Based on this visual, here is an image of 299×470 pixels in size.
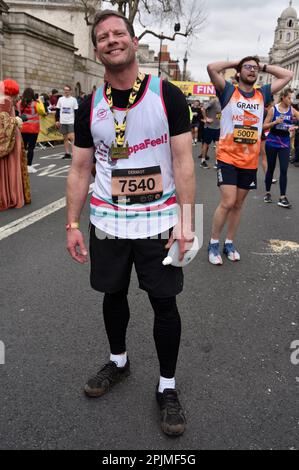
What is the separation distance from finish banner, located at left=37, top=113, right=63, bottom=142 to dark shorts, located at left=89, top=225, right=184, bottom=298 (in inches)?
552

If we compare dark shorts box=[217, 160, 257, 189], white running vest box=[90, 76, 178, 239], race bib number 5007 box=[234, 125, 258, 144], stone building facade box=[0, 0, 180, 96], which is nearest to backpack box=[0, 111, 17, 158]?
dark shorts box=[217, 160, 257, 189]

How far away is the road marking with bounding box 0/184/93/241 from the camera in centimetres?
529

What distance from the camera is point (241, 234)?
18.3 ft

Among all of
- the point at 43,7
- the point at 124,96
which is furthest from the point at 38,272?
the point at 43,7

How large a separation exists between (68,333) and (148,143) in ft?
5.25

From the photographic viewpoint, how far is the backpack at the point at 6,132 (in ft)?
20.3

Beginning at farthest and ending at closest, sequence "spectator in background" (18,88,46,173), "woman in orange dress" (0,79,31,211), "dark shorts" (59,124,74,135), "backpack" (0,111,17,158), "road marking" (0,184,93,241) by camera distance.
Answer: "dark shorts" (59,124,74,135) → "spectator in background" (18,88,46,173) → "woman in orange dress" (0,79,31,211) → "backpack" (0,111,17,158) → "road marking" (0,184,93,241)

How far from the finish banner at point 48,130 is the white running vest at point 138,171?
14.0 m

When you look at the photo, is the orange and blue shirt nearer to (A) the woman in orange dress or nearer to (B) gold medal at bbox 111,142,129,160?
(B) gold medal at bbox 111,142,129,160

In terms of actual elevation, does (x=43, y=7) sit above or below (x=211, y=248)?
above

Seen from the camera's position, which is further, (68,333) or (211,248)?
(211,248)

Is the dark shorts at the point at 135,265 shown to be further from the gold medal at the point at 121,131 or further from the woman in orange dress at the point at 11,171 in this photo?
the woman in orange dress at the point at 11,171

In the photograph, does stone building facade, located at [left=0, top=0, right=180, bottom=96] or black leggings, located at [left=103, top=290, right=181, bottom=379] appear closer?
black leggings, located at [left=103, top=290, right=181, bottom=379]

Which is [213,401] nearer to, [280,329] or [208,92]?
[280,329]
